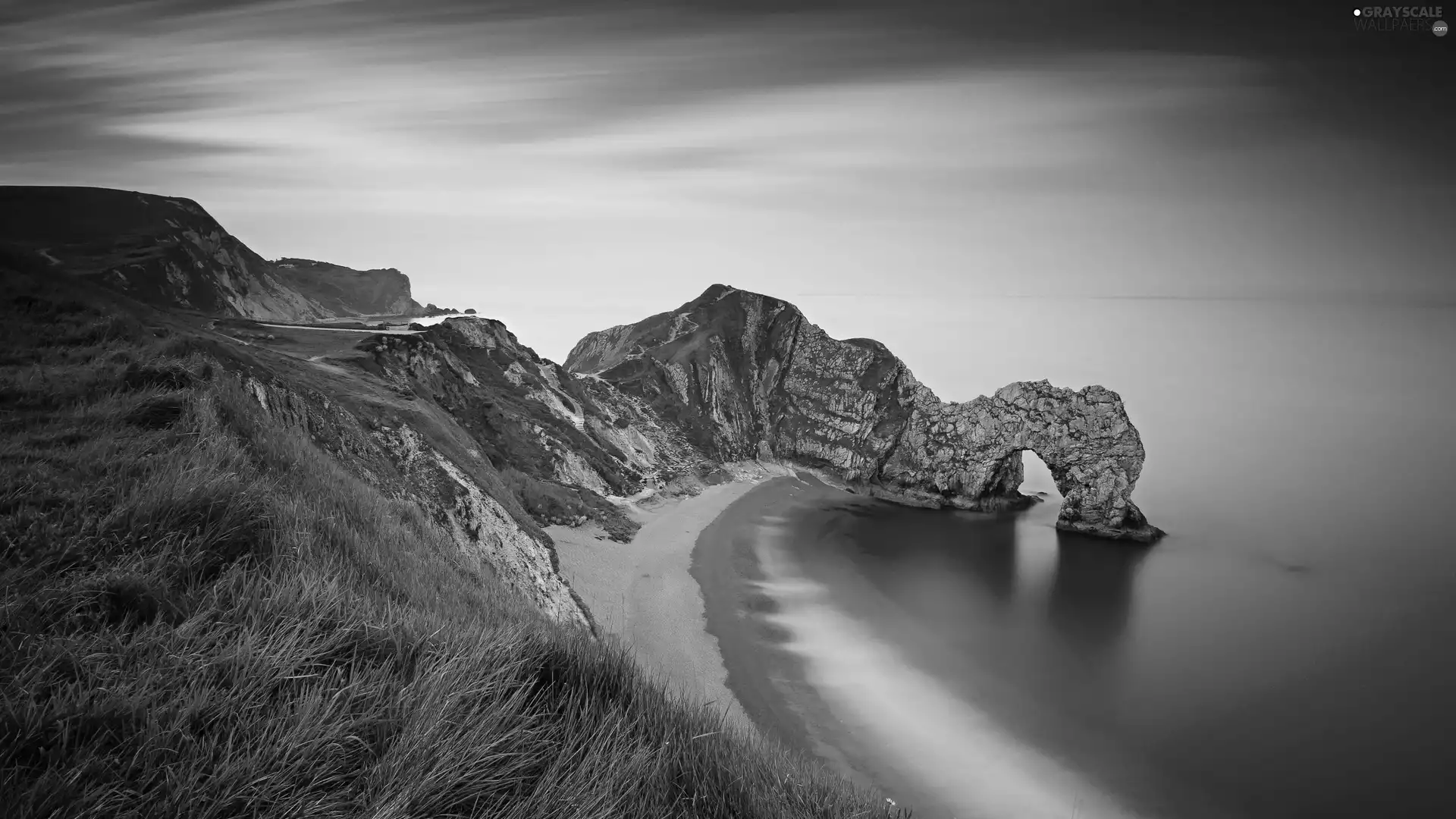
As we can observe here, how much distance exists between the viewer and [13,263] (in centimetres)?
847

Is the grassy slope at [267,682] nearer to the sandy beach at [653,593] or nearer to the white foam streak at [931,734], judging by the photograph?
the sandy beach at [653,593]

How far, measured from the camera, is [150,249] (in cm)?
4212

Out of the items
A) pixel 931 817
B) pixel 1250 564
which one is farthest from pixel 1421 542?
pixel 931 817

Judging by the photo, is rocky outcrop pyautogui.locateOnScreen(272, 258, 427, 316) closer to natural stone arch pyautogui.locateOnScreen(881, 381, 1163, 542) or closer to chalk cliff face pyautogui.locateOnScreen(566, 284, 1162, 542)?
chalk cliff face pyautogui.locateOnScreen(566, 284, 1162, 542)

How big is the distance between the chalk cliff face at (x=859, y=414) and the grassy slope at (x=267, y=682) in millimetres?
54776

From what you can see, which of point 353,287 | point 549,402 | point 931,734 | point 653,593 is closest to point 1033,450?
point 931,734

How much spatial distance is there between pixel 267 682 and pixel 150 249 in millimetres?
57751

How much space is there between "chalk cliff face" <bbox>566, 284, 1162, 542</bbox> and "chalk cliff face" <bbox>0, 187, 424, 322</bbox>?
108ft

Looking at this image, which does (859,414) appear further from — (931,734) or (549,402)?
(931,734)

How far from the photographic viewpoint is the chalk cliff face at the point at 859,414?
161ft

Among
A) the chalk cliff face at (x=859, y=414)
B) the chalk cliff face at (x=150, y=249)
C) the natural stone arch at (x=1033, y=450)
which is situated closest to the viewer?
the chalk cliff face at (x=150, y=249)

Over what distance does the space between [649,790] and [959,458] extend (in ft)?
194

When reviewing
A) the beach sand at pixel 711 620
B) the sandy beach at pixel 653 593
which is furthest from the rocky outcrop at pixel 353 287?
the beach sand at pixel 711 620

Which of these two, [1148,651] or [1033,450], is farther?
[1033,450]
